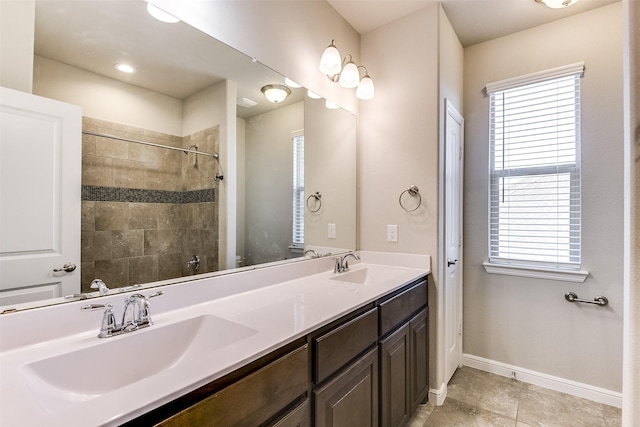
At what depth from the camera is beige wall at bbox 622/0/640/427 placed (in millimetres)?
821

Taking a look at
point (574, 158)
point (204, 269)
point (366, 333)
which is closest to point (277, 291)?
point (204, 269)

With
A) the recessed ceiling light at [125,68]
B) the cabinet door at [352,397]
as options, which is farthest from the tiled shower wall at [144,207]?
the cabinet door at [352,397]

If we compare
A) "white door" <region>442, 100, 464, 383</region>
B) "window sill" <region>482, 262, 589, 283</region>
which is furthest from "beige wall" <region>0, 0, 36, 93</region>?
"window sill" <region>482, 262, 589, 283</region>

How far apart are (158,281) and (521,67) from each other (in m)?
2.89

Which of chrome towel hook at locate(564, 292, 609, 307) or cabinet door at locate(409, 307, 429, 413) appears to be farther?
chrome towel hook at locate(564, 292, 609, 307)

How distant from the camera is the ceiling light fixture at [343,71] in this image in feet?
6.18

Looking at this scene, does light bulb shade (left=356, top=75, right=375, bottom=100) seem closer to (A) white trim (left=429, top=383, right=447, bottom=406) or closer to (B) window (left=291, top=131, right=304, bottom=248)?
(B) window (left=291, top=131, right=304, bottom=248)

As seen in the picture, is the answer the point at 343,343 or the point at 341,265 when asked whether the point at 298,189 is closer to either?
the point at 341,265

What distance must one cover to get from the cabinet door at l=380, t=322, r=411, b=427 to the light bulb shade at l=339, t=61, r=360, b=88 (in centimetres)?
160

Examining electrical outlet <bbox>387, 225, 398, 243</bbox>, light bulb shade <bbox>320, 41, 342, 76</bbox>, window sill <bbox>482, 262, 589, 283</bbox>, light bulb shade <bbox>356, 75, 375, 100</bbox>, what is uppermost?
light bulb shade <bbox>320, 41, 342, 76</bbox>

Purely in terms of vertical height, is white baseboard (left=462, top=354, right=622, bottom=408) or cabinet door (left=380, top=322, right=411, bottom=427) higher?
cabinet door (left=380, top=322, right=411, bottom=427)

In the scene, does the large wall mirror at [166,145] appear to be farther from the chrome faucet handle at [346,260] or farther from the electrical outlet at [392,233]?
the electrical outlet at [392,233]

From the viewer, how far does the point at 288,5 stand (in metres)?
1.77

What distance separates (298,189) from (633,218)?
5.03 feet
